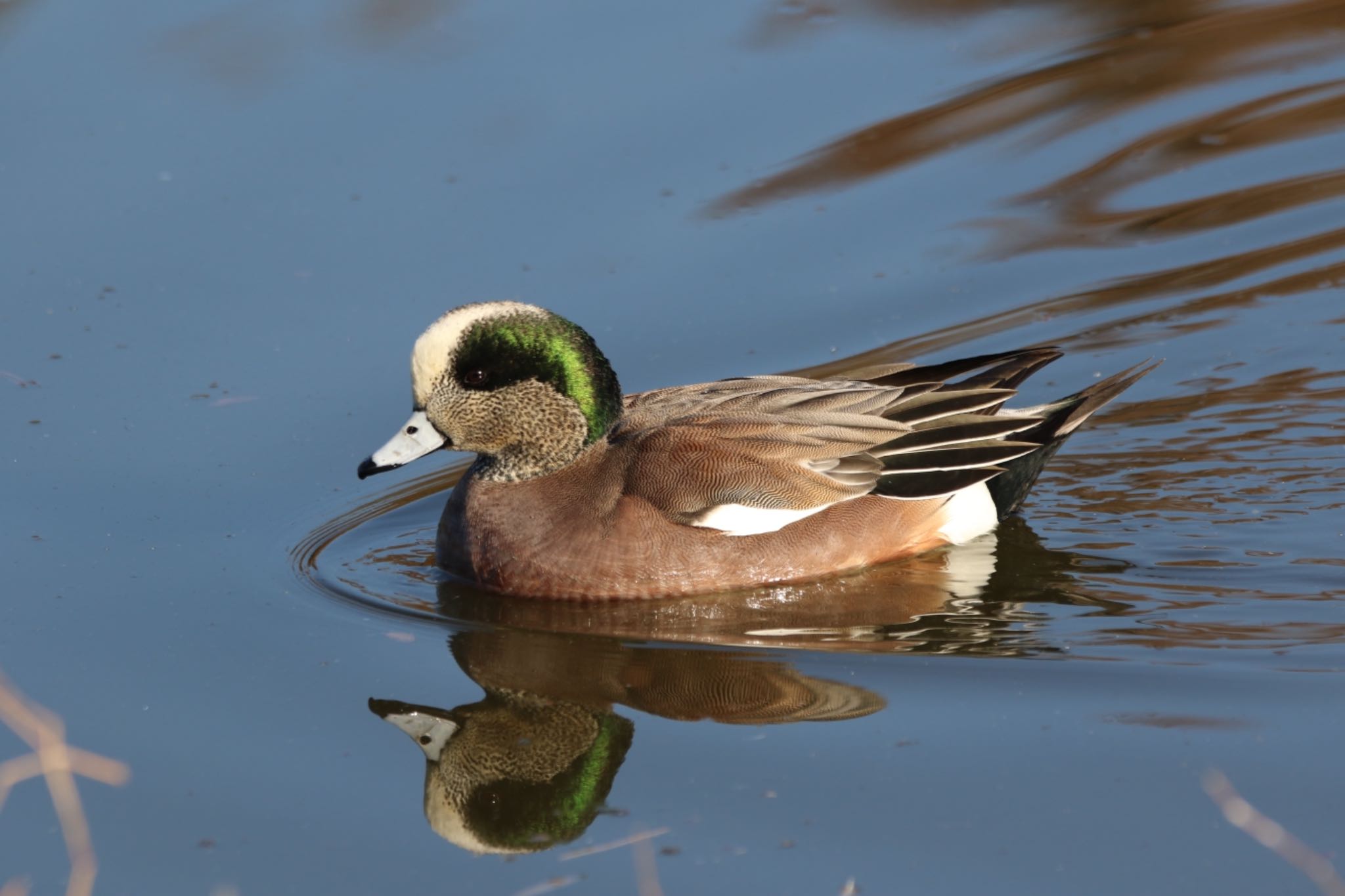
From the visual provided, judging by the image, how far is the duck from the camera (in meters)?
6.08

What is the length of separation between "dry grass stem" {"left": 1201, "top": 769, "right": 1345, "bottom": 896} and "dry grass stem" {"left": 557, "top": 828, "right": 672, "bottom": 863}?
1.30 meters

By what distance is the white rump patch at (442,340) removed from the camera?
20.0 feet

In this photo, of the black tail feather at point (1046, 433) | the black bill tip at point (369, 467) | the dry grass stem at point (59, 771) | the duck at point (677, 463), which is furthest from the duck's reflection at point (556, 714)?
the black tail feather at point (1046, 433)

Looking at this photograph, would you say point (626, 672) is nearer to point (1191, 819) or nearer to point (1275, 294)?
point (1191, 819)

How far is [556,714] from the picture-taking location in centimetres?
528

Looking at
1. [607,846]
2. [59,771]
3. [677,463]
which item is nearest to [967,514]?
[677,463]

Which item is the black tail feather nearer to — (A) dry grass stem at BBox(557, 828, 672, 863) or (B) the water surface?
(B) the water surface

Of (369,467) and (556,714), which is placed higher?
(369,467)

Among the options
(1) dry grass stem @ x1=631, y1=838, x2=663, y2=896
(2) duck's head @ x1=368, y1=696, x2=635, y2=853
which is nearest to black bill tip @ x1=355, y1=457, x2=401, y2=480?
(2) duck's head @ x1=368, y1=696, x2=635, y2=853

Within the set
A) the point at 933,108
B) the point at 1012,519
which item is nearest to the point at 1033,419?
the point at 1012,519

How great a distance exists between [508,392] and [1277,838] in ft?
10.0

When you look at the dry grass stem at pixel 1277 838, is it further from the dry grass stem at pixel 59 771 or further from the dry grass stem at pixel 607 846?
the dry grass stem at pixel 59 771

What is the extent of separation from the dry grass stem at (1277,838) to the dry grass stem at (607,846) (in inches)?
51.1

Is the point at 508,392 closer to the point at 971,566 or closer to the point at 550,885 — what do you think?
the point at 971,566
